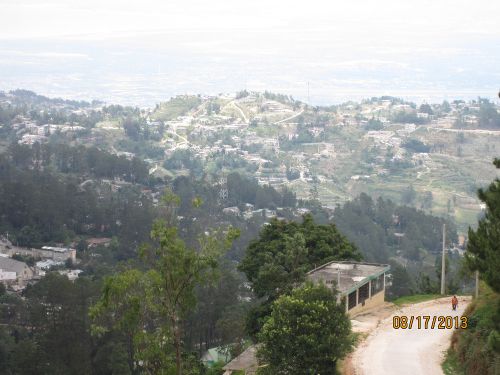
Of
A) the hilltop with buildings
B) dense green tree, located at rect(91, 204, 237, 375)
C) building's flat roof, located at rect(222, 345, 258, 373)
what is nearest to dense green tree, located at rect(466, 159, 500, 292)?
dense green tree, located at rect(91, 204, 237, 375)

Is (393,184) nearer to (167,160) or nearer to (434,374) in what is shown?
(167,160)

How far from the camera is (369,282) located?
18.3 metres

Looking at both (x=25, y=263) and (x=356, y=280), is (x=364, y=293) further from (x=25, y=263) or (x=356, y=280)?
(x=25, y=263)

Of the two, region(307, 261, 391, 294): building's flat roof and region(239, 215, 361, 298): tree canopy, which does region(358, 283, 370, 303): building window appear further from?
region(239, 215, 361, 298): tree canopy

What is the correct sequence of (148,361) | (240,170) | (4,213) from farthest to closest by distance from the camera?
(240,170)
(4,213)
(148,361)

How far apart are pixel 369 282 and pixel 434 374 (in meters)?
5.16

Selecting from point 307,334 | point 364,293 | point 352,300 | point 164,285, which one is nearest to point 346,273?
point 364,293

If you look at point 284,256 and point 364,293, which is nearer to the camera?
point 284,256

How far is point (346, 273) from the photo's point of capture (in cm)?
1864

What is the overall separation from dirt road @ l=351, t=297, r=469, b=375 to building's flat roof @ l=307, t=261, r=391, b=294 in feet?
3.68

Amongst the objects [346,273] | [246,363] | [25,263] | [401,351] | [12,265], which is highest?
[346,273]

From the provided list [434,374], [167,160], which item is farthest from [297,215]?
[434,374]

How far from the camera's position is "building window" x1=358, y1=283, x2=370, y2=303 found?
712 inches

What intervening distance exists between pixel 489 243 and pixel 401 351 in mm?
4229
